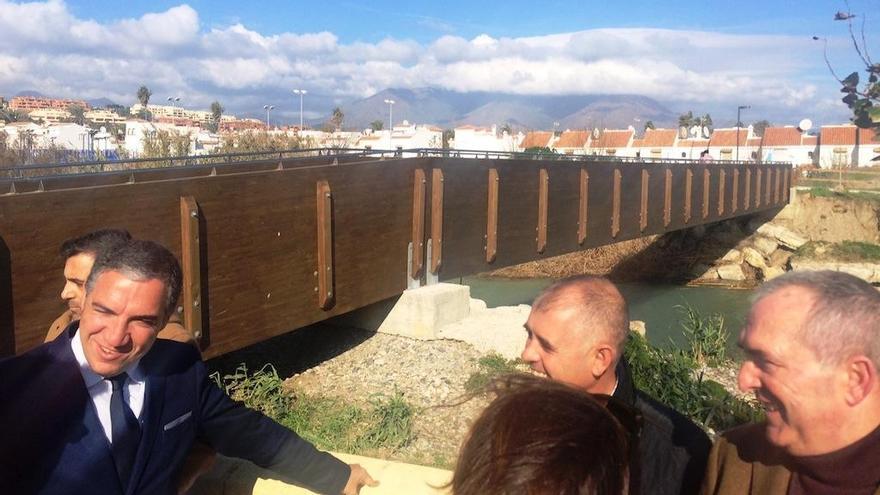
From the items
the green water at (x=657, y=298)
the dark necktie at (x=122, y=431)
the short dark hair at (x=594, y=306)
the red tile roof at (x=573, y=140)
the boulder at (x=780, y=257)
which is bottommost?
the green water at (x=657, y=298)

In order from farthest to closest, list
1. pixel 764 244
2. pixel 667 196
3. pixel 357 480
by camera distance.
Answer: pixel 764 244 < pixel 667 196 < pixel 357 480

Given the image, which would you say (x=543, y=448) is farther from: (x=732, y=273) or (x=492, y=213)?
(x=732, y=273)

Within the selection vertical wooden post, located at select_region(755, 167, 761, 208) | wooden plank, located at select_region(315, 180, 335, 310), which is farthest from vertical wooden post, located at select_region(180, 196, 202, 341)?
vertical wooden post, located at select_region(755, 167, 761, 208)

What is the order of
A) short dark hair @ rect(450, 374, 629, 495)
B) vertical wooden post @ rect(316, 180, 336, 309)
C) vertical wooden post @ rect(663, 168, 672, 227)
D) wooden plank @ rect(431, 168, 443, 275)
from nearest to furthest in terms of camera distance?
short dark hair @ rect(450, 374, 629, 495) < vertical wooden post @ rect(316, 180, 336, 309) < wooden plank @ rect(431, 168, 443, 275) < vertical wooden post @ rect(663, 168, 672, 227)

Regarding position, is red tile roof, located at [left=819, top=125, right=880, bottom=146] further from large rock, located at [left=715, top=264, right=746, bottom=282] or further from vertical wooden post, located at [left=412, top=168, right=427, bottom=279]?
vertical wooden post, located at [left=412, top=168, right=427, bottom=279]

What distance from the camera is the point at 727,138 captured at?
78.7m

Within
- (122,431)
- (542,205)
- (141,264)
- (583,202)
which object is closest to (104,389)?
(122,431)

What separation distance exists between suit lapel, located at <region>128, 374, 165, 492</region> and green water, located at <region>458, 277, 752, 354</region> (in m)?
19.0

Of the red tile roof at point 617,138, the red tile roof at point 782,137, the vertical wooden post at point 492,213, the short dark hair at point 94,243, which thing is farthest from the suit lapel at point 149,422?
the red tile roof at point 782,137

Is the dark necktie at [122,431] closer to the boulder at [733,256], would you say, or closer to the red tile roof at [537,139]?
the boulder at [733,256]

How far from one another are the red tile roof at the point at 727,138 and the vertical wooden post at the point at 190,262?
76.3m

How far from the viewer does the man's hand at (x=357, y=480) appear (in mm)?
2977

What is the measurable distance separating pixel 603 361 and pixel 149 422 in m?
1.51

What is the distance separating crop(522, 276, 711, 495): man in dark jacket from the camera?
2291 millimetres
